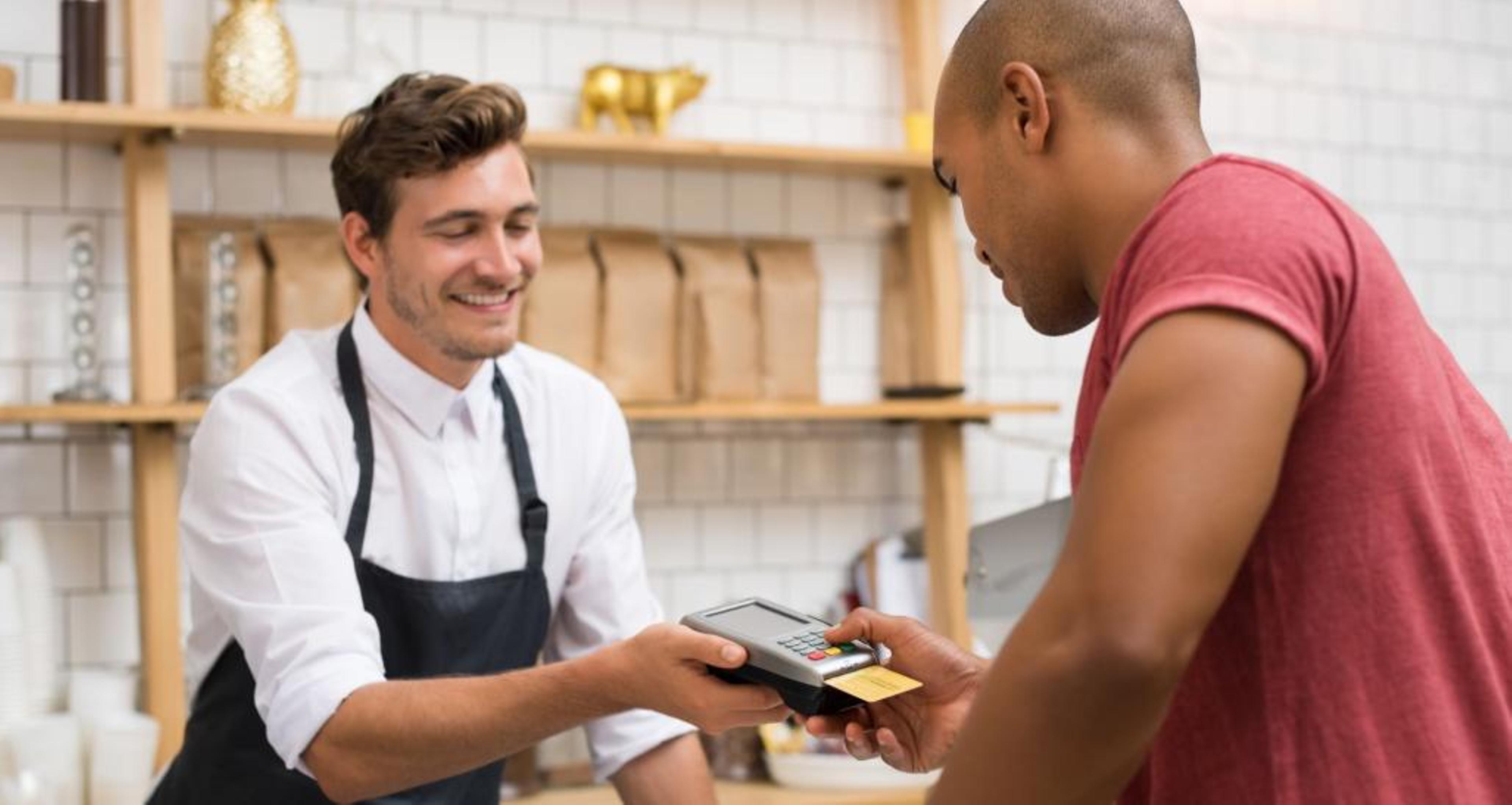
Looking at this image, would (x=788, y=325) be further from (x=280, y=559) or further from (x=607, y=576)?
(x=280, y=559)

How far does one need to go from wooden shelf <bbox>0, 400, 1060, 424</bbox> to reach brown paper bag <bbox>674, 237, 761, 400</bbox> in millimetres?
69

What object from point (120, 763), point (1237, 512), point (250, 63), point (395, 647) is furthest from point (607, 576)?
point (1237, 512)

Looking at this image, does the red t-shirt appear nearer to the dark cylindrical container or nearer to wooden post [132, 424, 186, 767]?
wooden post [132, 424, 186, 767]

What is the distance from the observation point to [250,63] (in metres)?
2.86

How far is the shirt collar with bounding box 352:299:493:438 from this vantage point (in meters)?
2.18

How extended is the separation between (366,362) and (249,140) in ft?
3.07

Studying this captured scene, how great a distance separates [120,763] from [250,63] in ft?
3.81

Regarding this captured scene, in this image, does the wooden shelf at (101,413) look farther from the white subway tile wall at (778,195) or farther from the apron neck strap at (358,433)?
the apron neck strap at (358,433)

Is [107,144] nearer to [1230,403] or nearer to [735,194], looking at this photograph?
[735,194]

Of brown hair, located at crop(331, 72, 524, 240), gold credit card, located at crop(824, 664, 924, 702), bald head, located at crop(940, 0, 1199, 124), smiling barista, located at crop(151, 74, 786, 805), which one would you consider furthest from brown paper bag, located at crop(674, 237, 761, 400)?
bald head, located at crop(940, 0, 1199, 124)

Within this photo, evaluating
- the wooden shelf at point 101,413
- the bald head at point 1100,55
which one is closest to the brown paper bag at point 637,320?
the wooden shelf at point 101,413

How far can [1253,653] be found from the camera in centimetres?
96

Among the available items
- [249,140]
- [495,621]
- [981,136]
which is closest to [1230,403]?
[981,136]

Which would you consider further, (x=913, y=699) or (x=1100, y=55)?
(x=913, y=699)
